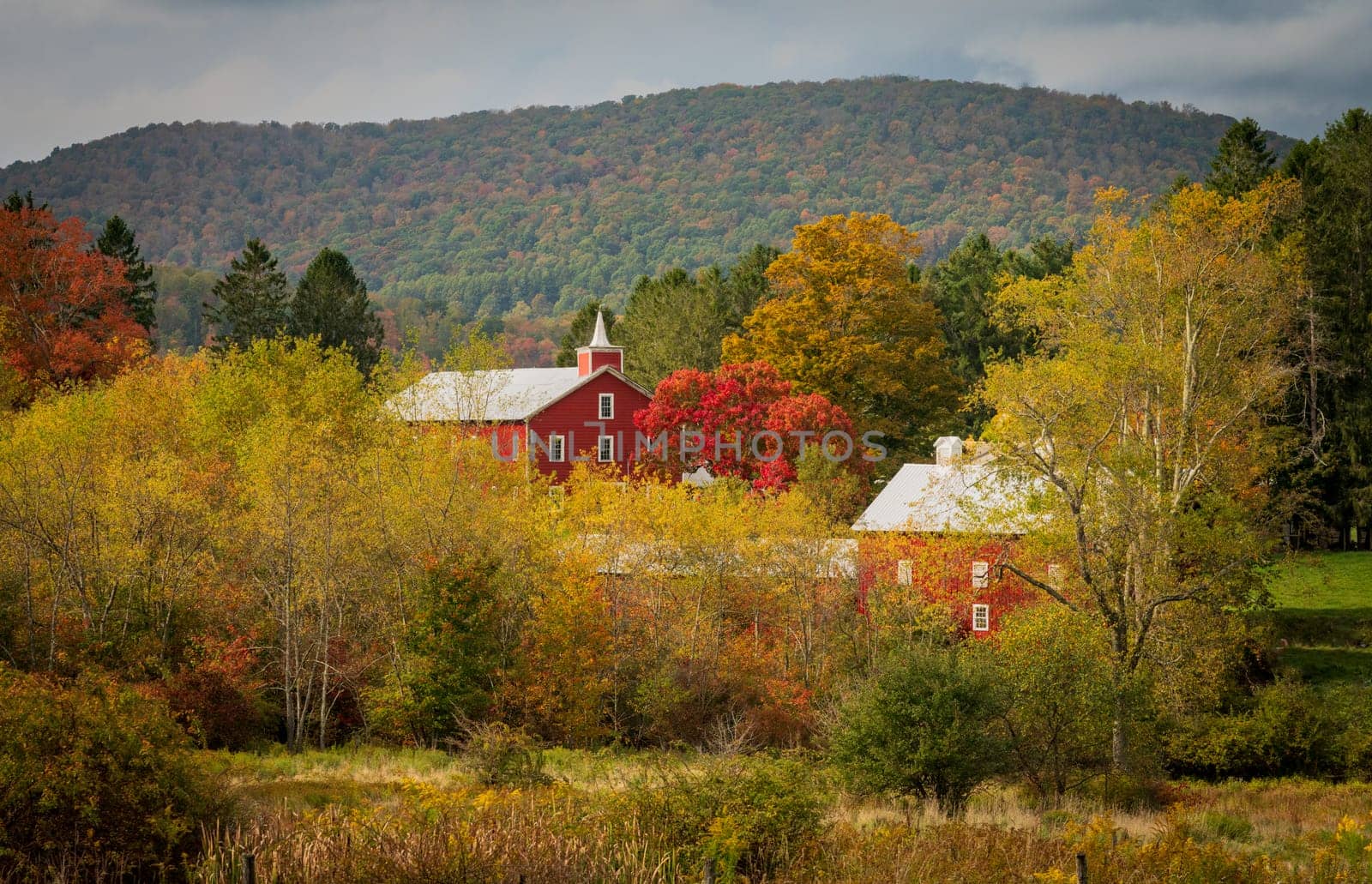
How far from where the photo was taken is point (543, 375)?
66688 mm

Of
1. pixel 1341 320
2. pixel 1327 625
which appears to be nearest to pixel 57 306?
pixel 1327 625

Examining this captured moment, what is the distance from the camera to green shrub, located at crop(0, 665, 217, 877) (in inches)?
479

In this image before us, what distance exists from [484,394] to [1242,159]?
31908 millimetres

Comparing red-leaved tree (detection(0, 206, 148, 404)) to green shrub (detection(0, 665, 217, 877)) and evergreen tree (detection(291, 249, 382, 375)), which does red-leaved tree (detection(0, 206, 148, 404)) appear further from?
green shrub (detection(0, 665, 217, 877))

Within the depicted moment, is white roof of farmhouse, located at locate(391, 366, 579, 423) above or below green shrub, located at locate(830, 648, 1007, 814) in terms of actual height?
above

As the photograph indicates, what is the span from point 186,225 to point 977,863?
616 ft

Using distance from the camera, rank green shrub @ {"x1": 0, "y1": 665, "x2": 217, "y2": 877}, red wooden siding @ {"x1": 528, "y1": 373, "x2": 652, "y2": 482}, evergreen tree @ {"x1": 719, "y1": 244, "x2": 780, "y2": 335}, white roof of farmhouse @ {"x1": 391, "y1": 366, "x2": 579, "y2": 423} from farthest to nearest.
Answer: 1. evergreen tree @ {"x1": 719, "y1": 244, "x2": 780, "y2": 335}
2. red wooden siding @ {"x1": 528, "y1": 373, "x2": 652, "y2": 482}
3. white roof of farmhouse @ {"x1": 391, "y1": 366, "x2": 579, "y2": 423}
4. green shrub @ {"x1": 0, "y1": 665, "x2": 217, "y2": 877}

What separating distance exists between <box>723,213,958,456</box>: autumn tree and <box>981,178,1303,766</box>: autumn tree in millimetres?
15911

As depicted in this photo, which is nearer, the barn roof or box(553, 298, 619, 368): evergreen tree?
the barn roof

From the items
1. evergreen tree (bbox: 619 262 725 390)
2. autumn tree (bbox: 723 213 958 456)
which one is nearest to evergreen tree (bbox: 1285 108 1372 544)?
autumn tree (bbox: 723 213 958 456)

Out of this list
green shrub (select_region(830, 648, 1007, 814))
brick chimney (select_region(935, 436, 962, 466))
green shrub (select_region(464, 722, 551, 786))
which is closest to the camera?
Result: green shrub (select_region(464, 722, 551, 786))

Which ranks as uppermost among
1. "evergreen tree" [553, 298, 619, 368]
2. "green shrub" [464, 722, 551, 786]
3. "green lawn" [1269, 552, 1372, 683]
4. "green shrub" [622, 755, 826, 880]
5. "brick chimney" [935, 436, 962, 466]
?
"evergreen tree" [553, 298, 619, 368]

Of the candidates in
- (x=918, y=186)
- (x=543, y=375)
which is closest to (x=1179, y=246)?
(x=543, y=375)

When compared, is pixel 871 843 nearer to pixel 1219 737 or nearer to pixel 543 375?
pixel 1219 737
